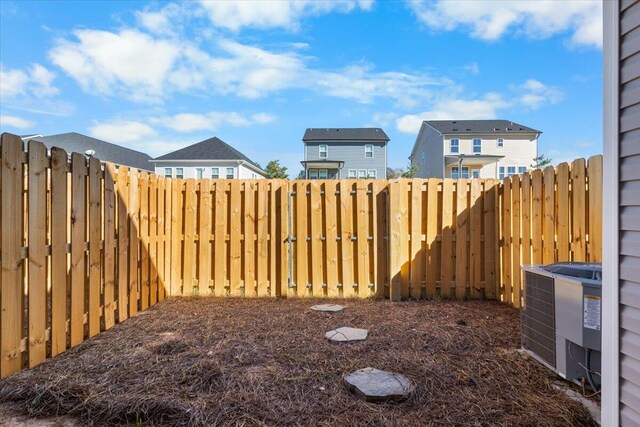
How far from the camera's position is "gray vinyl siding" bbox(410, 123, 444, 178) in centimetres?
2377

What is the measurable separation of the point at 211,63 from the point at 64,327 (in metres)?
7.79

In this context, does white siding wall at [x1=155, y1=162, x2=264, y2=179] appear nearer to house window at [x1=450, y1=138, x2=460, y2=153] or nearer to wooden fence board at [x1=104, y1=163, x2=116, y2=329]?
house window at [x1=450, y1=138, x2=460, y2=153]

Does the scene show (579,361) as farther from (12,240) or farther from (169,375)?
(12,240)

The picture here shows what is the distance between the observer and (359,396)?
2094mm

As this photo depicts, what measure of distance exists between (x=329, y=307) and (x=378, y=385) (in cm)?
215

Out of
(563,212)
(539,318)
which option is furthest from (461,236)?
(539,318)

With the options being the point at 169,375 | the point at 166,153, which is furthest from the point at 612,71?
the point at 166,153

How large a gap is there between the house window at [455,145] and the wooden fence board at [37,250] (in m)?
24.1

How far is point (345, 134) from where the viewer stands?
26.5 m

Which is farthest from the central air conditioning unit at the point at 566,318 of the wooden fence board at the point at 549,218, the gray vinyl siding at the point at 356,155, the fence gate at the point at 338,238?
the gray vinyl siding at the point at 356,155

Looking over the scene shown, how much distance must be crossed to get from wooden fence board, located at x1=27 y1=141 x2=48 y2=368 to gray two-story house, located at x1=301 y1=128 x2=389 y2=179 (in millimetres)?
22917

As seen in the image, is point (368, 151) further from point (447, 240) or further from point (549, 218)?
point (549, 218)

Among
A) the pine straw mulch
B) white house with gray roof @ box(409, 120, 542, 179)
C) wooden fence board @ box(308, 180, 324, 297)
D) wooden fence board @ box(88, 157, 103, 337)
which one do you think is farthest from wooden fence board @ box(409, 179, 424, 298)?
white house with gray roof @ box(409, 120, 542, 179)

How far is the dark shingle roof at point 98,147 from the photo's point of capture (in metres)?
19.8
